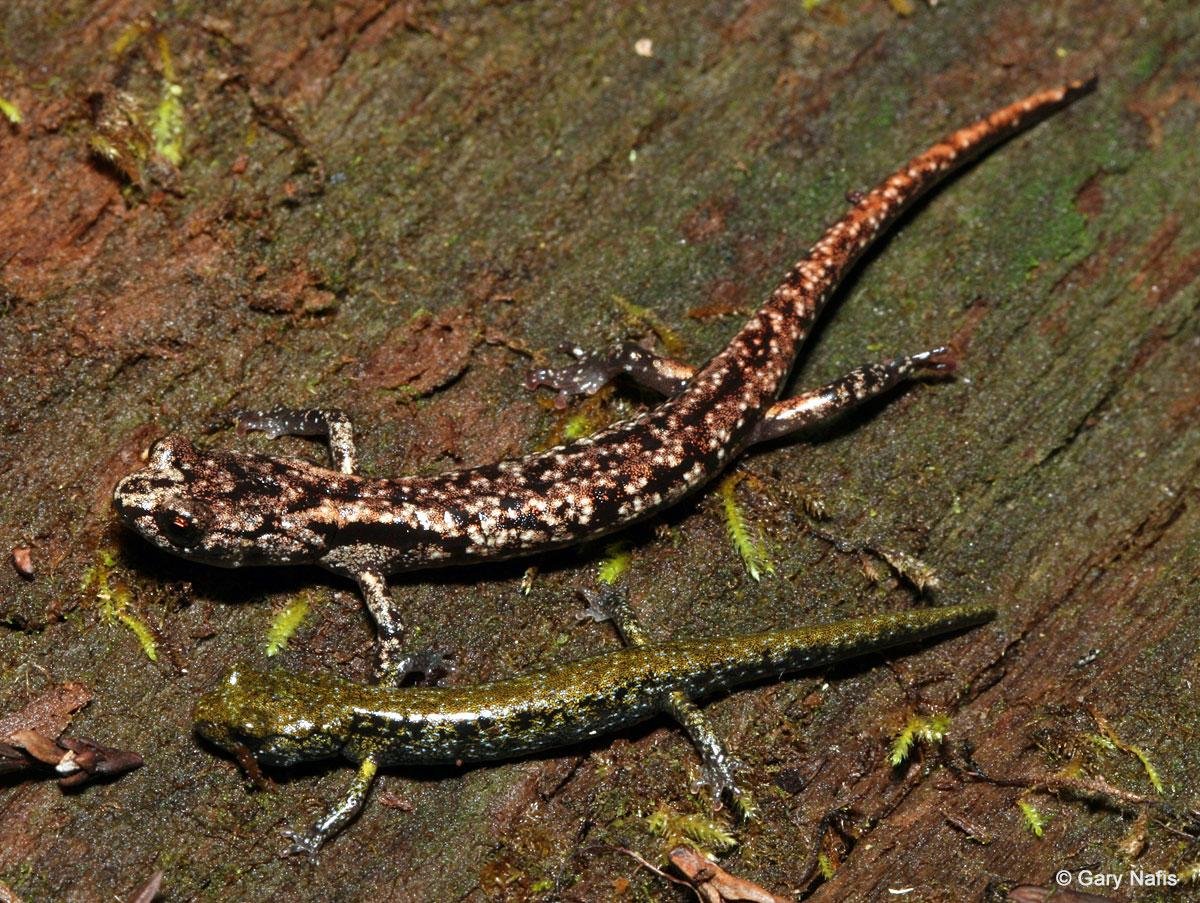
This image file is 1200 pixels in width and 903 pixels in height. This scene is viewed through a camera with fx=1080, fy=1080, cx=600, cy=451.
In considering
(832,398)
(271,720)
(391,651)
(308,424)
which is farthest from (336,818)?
(832,398)

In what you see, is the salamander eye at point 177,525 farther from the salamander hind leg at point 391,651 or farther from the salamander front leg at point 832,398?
the salamander front leg at point 832,398

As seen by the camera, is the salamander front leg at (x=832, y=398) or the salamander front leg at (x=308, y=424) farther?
the salamander front leg at (x=832, y=398)

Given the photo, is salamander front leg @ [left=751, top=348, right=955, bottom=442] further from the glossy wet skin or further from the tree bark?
the glossy wet skin

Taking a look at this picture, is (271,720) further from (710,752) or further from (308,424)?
(710,752)

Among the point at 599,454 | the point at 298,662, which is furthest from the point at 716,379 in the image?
the point at 298,662

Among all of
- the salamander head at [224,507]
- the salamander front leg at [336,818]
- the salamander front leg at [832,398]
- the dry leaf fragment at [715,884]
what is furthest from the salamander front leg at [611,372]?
the dry leaf fragment at [715,884]

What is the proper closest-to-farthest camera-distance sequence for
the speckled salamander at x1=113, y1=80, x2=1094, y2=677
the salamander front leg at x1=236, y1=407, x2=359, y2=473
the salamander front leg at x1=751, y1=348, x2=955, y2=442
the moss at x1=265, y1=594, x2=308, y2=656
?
the speckled salamander at x1=113, y1=80, x2=1094, y2=677 → the moss at x1=265, y1=594, x2=308, y2=656 → the salamander front leg at x1=236, y1=407, x2=359, y2=473 → the salamander front leg at x1=751, y1=348, x2=955, y2=442

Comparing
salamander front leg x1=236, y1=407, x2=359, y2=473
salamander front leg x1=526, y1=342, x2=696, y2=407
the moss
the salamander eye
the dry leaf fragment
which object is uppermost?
salamander front leg x1=526, y1=342, x2=696, y2=407

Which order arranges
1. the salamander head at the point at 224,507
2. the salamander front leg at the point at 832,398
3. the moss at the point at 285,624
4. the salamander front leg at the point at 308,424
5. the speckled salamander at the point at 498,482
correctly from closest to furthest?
the salamander head at the point at 224,507
the speckled salamander at the point at 498,482
the moss at the point at 285,624
the salamander front leg at the point at 308,424
the salamander front leg at the point at 832,398

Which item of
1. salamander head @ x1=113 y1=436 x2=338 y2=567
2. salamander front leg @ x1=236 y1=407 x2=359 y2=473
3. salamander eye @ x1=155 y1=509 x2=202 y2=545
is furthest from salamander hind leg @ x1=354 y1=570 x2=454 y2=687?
salamander eye @ x1=155 y1=509 x2=202 y2=545
